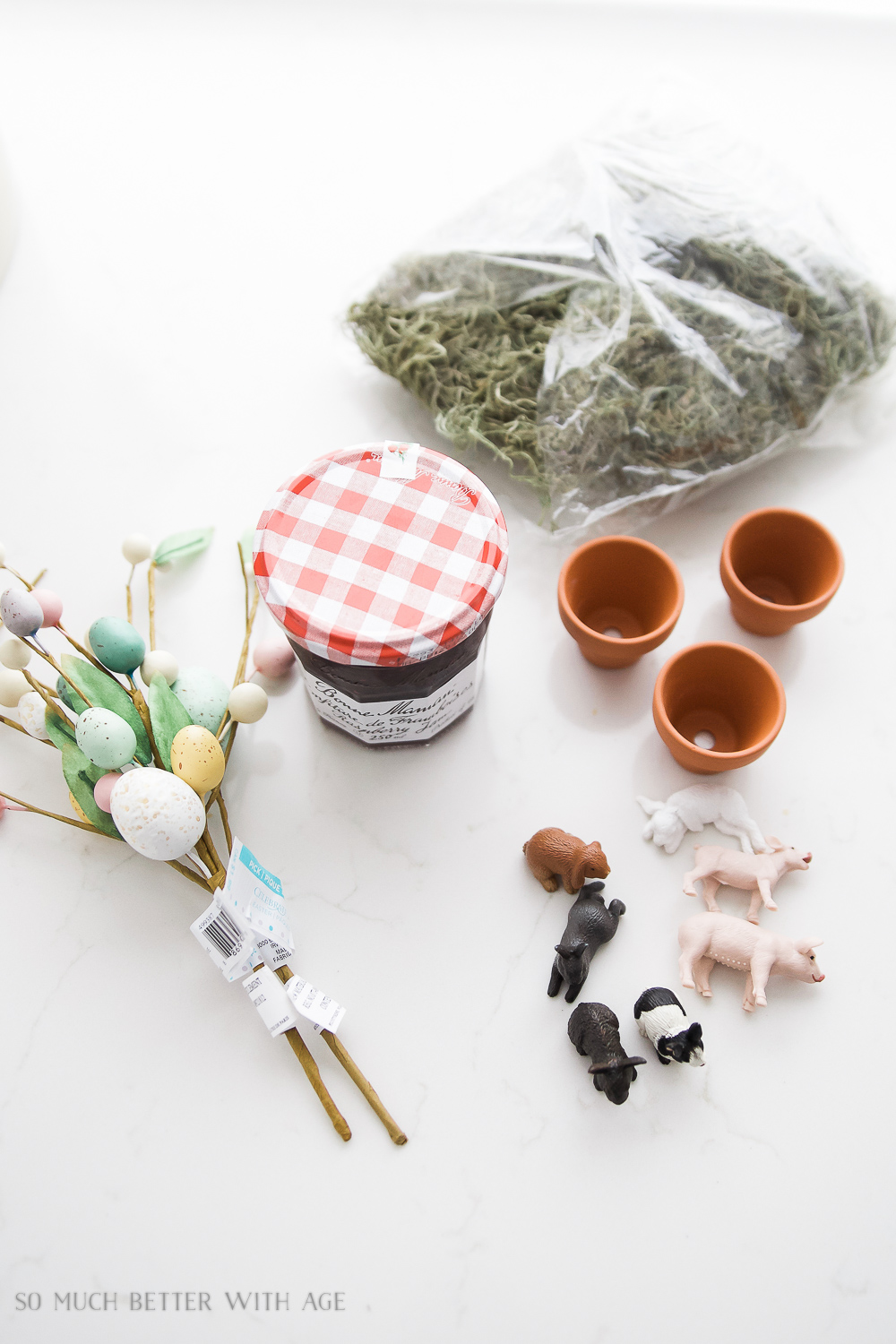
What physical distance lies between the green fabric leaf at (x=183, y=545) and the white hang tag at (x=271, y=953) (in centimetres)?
43

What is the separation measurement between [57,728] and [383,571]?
356 millimetres

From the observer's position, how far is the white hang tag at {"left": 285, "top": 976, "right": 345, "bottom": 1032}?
2.43ft

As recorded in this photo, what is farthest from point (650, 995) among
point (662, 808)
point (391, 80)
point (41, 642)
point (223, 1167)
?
point (391, 80)

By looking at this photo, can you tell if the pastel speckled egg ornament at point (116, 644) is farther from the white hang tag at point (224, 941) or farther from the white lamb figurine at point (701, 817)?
the white lamb figurine at point (701, 817)

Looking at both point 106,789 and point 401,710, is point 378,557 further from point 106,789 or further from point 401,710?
point 106,789

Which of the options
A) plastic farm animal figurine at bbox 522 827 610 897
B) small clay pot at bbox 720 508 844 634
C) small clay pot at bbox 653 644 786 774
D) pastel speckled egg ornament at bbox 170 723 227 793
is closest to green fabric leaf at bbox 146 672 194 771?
pastel speckled egg ornament at bbox 170 723 227 793

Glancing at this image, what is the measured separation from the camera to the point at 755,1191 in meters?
0.73

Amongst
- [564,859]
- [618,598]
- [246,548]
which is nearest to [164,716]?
[246,548]

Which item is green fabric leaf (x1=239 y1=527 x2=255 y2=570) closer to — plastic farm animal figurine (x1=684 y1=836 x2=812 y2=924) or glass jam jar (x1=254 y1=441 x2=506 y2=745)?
glass jam jar (x1=254 y1=441 x2=506 y2=745)

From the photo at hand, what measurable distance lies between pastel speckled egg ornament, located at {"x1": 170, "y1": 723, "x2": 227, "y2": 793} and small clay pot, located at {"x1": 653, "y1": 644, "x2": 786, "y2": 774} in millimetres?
412

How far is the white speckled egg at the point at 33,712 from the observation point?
80 centimetres

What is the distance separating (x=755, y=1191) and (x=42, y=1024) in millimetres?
646

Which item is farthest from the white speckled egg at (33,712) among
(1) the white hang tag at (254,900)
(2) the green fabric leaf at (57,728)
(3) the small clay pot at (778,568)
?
(3) the small clay pot at (778,568)

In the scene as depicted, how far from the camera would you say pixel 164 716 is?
77cm
